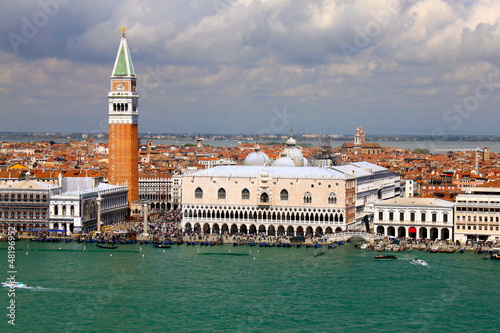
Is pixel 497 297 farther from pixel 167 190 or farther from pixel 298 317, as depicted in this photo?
pixel 167 190

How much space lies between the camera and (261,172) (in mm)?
37031

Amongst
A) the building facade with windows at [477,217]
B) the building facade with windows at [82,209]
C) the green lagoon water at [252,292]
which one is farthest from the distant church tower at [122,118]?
the building facade with windows at [477,217]

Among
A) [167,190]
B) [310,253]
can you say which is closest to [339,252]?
[310,253]

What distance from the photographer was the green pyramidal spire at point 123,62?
41844 mm

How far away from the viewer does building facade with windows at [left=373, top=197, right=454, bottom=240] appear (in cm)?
3406

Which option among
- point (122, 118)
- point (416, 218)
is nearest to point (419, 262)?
point (416, 218)

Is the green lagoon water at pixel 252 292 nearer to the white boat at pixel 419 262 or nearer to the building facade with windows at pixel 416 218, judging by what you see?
the white boat at pixel 419 262

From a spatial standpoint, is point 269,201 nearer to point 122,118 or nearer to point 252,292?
point 122,118

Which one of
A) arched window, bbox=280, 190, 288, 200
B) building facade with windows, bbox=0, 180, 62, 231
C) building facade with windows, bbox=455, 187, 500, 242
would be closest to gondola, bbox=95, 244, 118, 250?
building facade with windows, bbox=0, 180, 62, 231

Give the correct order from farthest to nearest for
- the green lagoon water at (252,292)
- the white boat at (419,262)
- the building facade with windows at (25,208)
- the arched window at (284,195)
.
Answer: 1. the building facade with windows at (25,208)
2. the arched window at (284,195)
3. the white boat at (419,262)
4. the green lagoon water at (252,292)

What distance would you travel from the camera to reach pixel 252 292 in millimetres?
24891

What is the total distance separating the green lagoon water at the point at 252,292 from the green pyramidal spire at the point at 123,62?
12161 mm

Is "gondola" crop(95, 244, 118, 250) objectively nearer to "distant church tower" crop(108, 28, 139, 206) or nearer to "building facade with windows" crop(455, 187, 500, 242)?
"distant church tower" crop(108, 28, 139, 206)

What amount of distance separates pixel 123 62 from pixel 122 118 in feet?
8.82
